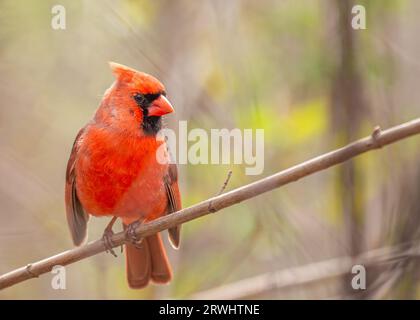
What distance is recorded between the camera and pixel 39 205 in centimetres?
445

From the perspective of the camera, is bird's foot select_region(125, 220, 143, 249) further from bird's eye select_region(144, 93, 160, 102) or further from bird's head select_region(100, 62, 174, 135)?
bird's eye select_region(144, 93, 160, 102)

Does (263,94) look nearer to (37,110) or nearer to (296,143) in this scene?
(296,143)

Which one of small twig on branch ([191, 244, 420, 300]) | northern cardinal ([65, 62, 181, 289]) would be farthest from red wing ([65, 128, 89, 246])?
small twig on branch ([191, 244, 420, 300])

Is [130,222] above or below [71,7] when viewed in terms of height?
below

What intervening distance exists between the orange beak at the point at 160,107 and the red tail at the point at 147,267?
0.73m

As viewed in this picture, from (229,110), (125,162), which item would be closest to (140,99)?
(125,162)

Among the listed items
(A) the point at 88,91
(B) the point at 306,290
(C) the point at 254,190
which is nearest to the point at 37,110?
(A) the point at 88,91

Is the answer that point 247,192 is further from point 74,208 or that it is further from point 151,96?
point 74,208

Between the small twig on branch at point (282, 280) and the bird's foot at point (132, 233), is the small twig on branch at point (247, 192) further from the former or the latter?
the small twig on branch at point (282, 280)

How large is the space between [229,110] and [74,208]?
98 cm

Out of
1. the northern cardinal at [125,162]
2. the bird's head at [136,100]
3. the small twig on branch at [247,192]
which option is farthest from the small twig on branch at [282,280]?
the bird's head at [136,100]

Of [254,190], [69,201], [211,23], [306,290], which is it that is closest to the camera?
Answer: [254,190]

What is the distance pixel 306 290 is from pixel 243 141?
789 millimetres

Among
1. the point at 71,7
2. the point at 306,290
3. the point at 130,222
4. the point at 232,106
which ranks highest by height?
the point at 71,7
